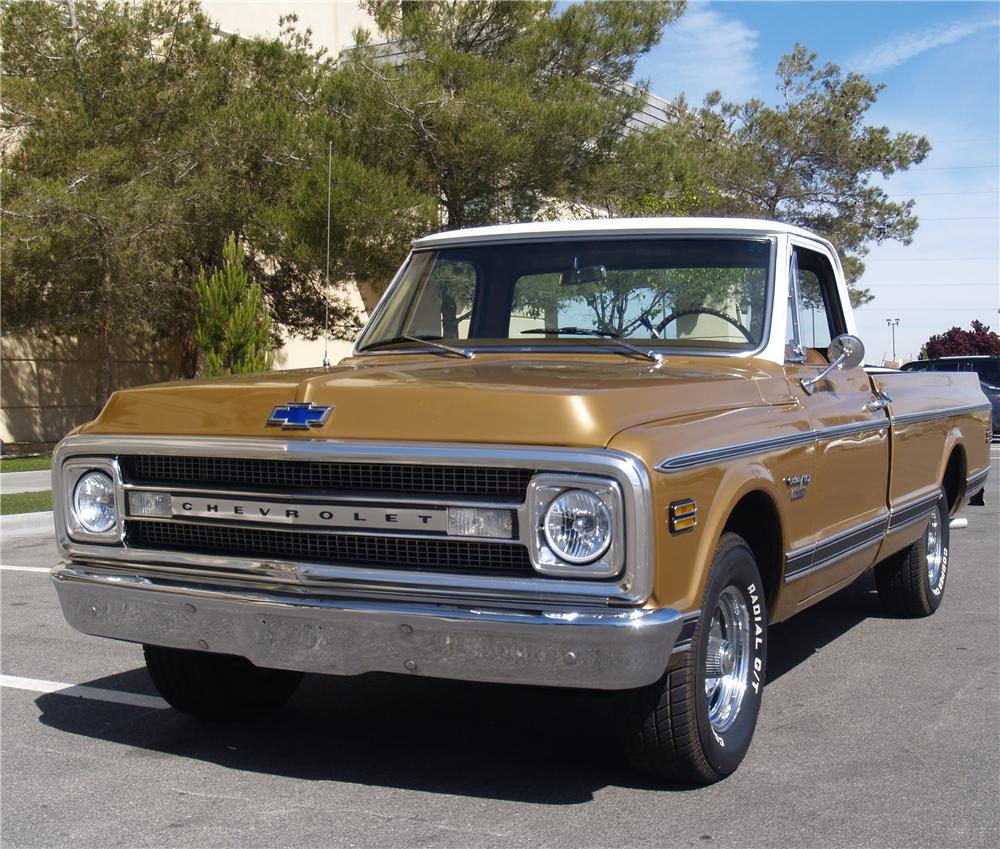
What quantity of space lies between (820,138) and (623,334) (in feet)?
106

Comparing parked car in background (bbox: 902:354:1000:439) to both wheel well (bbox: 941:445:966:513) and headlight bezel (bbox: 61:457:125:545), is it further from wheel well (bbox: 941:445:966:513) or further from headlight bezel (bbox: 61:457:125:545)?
headlight bezel (bbox: 61:457:125:545)

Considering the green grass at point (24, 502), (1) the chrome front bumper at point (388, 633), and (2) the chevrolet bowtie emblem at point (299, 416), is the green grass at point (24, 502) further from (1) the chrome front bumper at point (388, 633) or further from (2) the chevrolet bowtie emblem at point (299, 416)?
(2) the chevrolet bowtie emblem at point (299, 416)

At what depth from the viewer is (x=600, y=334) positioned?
5215mm

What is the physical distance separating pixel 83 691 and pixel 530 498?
2936mm

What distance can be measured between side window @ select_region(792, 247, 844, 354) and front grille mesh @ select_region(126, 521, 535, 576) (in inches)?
91.3

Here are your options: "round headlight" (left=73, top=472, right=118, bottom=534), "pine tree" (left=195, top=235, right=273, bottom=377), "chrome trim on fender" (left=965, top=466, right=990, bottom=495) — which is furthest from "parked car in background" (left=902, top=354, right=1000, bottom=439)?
"round headlight" (left=73, top=472, right=118, bottom=534)

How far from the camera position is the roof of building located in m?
5.36

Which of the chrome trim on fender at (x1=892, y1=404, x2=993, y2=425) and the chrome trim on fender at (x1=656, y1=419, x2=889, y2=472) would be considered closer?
the chrome trim on fender at (x1=656, y1=419, x2=889, y2=472)

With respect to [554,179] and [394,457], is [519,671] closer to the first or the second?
[394,457]

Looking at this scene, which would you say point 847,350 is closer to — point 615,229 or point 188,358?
point 615,229

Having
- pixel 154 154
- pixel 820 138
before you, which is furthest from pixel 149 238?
pixel 820 138

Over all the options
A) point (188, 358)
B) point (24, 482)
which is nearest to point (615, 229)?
point (24, 482)

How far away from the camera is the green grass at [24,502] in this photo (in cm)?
1280

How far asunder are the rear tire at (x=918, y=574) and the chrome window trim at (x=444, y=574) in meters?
3.93
